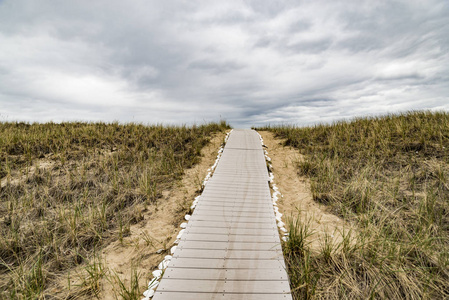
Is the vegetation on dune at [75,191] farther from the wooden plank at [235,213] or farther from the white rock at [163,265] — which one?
the wooden plank at [235,213]

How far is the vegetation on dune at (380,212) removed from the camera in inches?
106

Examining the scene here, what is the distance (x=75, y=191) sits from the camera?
5840 millimetres

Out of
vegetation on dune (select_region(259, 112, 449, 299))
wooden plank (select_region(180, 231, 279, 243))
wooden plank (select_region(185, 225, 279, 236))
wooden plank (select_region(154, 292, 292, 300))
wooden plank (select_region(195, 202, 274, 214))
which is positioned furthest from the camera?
wooden plank (select_region(195, 202, 274, 214))

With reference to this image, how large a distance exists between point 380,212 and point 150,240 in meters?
4.95

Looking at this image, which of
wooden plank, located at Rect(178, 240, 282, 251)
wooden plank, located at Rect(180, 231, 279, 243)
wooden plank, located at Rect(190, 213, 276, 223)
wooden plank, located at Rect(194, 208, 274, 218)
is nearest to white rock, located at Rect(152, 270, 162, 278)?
wooden plank, located at Rect(178, 240, 282, 251)

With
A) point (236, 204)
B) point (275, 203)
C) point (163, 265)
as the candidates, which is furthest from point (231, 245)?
point (275, 203)

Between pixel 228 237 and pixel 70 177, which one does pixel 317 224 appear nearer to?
pixel 228 237

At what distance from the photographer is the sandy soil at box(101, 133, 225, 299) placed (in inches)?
123

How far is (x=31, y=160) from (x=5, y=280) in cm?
597

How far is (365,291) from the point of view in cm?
260

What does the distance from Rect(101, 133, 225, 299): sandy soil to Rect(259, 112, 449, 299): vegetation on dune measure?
2.17 meters

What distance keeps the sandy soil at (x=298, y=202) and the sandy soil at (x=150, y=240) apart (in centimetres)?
234

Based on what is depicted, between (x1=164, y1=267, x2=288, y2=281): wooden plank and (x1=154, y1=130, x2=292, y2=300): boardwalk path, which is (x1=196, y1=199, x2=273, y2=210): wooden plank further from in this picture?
(x1=164, y1=267, x2=288, y2=281): wooden plank

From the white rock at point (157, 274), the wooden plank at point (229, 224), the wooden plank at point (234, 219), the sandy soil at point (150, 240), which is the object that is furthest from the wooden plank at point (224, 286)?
the wooden plank at point (234, 219)
